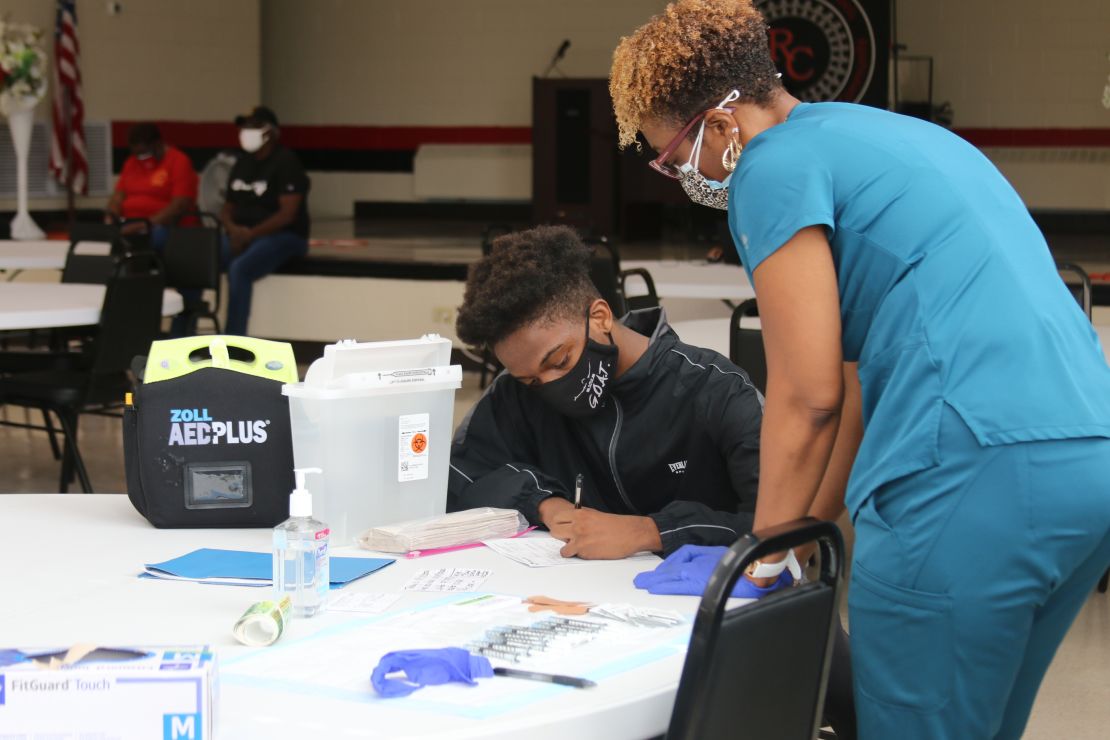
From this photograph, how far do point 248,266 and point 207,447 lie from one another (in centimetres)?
582

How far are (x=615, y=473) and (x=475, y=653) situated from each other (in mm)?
756

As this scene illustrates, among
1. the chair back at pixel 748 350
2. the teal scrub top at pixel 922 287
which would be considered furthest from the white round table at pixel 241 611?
the chair back at pixel 748 350

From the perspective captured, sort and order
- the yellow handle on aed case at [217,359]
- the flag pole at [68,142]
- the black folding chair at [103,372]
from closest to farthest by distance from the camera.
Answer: the yellow handle on aed case at [217,359] → the black folding chair at [103,372] → the flag pole at [68,142]

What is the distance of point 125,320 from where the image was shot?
4145mm

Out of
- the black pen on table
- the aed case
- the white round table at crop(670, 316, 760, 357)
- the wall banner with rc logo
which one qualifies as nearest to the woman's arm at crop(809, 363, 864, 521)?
the black pen on table

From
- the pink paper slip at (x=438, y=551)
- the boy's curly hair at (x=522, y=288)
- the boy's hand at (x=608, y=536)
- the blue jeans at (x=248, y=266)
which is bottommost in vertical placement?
the blue jeans at (x=248, y=266)

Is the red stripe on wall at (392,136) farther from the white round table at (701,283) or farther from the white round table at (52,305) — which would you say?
the white round table at (52,305)

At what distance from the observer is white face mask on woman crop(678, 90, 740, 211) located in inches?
58.6

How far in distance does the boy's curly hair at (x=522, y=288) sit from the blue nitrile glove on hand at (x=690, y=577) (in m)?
0.47

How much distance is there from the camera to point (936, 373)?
1.33 m

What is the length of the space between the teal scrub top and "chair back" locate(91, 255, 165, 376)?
3.08 meters

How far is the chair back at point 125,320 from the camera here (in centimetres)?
407

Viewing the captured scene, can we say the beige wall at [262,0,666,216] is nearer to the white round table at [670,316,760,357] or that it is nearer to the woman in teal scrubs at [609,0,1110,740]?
the white round table at [670,316,760,357]

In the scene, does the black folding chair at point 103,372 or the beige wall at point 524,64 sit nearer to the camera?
the black folding chair at point 103,372
